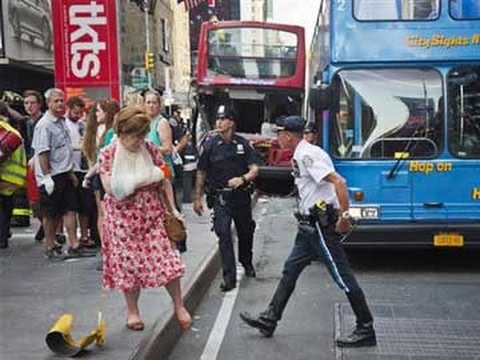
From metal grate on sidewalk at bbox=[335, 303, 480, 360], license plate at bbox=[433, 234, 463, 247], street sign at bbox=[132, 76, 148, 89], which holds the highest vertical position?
street sign at bbox=[132, 76, 148, 89]

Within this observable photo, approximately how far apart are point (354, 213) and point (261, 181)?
10.4 metres

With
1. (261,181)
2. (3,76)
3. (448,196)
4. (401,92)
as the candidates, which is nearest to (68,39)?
(401,92)

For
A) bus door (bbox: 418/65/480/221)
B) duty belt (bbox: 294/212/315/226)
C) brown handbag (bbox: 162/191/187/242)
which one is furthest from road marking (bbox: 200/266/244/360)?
bus door (bbox: 418/65/480/221)

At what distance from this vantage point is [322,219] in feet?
19.9

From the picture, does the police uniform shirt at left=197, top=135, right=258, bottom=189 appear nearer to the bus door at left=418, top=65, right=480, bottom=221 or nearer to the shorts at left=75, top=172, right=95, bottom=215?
the shorts at left=75, top=172, right=95, bottom=215

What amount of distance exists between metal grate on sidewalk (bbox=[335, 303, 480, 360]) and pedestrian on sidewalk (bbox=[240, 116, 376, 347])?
0.59 feet

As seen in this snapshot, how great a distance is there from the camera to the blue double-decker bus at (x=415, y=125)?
897cm

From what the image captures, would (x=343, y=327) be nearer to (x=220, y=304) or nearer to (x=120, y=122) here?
(x=220, y=304)

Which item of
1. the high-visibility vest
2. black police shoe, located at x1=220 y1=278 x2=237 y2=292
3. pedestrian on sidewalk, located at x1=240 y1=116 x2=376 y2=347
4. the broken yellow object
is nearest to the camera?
the broken yellow object

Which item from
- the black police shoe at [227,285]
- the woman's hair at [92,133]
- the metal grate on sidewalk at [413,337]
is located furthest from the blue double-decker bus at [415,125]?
the woman's hair at [92,133]

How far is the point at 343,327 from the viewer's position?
21.9 ft

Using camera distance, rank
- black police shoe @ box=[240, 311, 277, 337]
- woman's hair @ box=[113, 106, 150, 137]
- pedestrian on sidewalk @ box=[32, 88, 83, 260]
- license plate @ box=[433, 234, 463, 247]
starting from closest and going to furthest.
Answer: woman's hair @ box=[113, 106, 150, 137] → black police shoe @ box=[240, 311, 277, 337] → pedestrian on sidewalk @ box=[32, 88, 83, 260] → license plate @ box=[433, 234, 463, 247]

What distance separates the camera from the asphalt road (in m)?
6.02

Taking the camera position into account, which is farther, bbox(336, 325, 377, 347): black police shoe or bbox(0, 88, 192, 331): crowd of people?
bbox(336, 325, 377, 347): black police shoe
